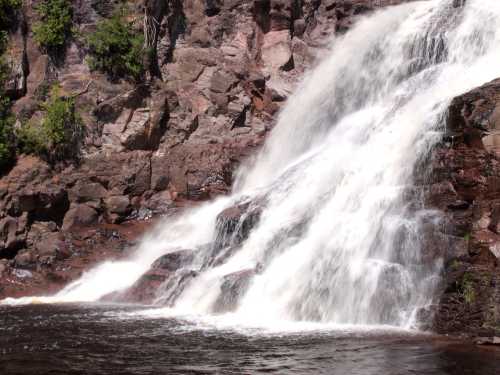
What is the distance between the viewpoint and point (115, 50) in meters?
29.5

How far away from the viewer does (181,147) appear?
93.7 ft

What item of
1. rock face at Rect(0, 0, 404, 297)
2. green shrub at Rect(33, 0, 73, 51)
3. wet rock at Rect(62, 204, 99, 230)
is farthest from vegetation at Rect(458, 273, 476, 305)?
green shrub at Rect(33, 0, 73, 51)

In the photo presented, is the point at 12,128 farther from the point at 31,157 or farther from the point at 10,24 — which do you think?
the point at 10,24

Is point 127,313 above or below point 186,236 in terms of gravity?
below

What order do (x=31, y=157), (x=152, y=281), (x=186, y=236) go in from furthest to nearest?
1. (x=31, y=157)
2. (x=186, y=236)
3. (x=152, y=281)

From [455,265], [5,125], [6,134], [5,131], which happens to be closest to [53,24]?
[5,125]

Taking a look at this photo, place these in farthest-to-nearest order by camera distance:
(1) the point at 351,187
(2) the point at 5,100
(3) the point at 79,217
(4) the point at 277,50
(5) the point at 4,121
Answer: (4) the point at 277,50 < (2) the point at 5,100 < (5) the point at 4,121 < (3) the point at 79,217 < (1) the point at 351,187

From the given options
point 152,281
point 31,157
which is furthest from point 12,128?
point 152,281

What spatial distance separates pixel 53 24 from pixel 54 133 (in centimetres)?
600

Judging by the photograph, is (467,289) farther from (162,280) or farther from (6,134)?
(6,134)

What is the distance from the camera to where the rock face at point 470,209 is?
13.2 metres

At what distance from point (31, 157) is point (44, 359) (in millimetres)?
17333

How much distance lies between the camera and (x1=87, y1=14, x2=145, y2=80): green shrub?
29234mm

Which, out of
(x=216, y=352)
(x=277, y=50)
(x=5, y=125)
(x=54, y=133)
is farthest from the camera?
(x=277, y=50)
